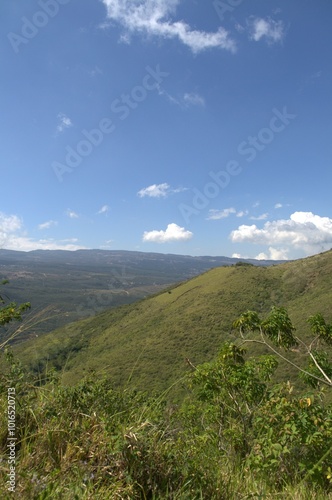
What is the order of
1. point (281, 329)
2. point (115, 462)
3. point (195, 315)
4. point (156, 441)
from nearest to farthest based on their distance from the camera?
1. point (115, 462)
2. point (156, 441)
3. point (281, 329)
4. point (195, 315)

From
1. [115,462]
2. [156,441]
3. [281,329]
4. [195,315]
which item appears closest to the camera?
[115,462]

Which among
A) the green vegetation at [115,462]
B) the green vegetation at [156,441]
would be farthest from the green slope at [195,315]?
the green vegetation at [115,462]

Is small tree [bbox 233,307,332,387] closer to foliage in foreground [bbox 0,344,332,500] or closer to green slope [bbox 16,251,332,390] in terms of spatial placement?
foliage in foreground [bbox 0,344,332,500]

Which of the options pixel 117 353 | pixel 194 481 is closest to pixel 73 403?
pixel 194 481

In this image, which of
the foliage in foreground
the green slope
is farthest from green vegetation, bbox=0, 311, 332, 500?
the green slope

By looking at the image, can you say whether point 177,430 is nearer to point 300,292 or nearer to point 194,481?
point 194,481

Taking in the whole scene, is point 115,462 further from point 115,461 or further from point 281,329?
point 281,329

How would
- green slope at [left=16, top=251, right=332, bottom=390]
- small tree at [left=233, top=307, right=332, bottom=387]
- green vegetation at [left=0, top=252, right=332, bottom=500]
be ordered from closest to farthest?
green vegetation at [left=0, top=252, right=332, bottom=500], small tree at [left=233, top=307, right=332, bottom=387], green slope at [left=16, top=251, right=332, bottom=390]

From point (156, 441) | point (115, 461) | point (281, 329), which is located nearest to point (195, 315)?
point (281, 329)

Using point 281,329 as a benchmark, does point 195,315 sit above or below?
below

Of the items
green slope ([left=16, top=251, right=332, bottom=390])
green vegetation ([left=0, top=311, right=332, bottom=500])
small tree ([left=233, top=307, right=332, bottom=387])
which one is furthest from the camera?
green slope ([left=16, top=251, right=332, bottom=390])

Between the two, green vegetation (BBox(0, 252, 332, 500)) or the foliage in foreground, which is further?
green vegetation (BBox(0, 252, 332, 500))

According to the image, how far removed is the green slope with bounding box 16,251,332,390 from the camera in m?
58.6

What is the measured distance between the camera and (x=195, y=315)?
79250 millimetres
